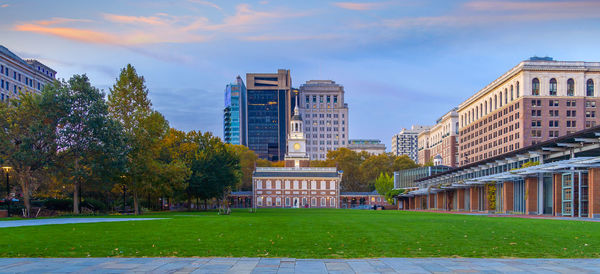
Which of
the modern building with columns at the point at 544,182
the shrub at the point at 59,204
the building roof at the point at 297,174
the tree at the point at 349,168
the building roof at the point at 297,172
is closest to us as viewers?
the modern building with columns at the point at 544,182

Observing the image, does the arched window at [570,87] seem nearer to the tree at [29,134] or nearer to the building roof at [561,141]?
the building roof at [561,141]

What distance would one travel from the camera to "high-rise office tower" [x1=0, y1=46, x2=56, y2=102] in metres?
84.0

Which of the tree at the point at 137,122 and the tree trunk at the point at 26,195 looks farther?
the tree at the point at 137,122

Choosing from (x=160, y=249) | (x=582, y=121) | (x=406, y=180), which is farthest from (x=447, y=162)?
(x=160, y=249)

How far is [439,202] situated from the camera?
8450cm

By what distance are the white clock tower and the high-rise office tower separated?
61.5 metres

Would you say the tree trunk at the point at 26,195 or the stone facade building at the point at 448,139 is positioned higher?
the stone facade building at the point at 448,139

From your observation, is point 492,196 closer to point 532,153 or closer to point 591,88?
point 532,153

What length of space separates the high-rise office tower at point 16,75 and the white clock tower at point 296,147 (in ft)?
202

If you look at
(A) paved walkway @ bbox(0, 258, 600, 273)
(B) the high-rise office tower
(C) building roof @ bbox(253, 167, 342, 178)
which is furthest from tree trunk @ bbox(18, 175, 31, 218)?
(C) building roof @ bbox(253, 167, 342, 178)

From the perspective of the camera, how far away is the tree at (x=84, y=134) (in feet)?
141

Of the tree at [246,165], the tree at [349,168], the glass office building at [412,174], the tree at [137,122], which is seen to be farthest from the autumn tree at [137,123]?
the tree at [349,168]

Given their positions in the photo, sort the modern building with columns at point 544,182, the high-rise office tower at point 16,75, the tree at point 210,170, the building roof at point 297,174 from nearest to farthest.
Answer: the modern building with columns at point 544,182
the tree at point 210,170
the high-rise office tower at point 16,75
the building roof at point 297,174

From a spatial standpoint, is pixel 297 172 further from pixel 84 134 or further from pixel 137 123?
pixel 84 134
